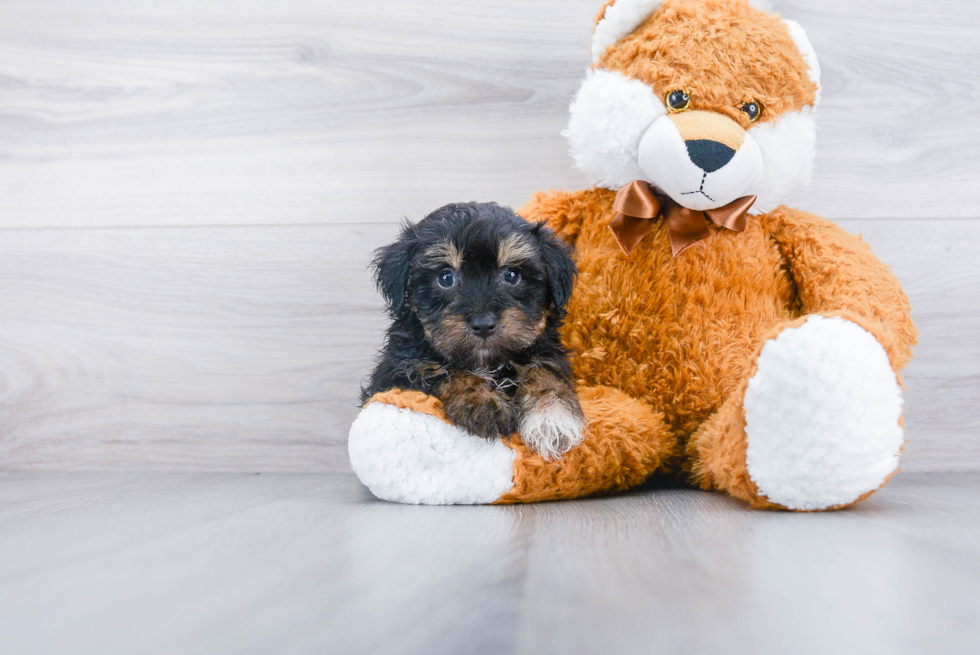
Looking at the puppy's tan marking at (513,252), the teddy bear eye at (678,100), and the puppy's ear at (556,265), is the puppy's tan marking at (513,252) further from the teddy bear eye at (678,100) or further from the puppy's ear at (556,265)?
the teddy bear eye at (678,100)

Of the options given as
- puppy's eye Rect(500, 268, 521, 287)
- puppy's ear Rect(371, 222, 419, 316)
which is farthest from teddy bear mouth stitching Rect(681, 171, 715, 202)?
puppy's ear Rect(371, 222, 419, 316)

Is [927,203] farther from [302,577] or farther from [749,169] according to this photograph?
[302,577]

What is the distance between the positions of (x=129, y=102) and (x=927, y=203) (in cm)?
181

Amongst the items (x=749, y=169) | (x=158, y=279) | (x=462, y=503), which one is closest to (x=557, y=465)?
(x=462, y=503)

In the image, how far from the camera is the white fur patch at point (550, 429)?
1008 millimetres

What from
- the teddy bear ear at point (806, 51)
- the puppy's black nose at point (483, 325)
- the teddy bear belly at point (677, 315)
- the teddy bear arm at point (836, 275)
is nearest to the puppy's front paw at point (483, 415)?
the puppy's black nose at point (483, 325)

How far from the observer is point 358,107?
62.0 inches

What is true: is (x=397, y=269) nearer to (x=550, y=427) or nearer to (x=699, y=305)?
(x=550, y=427)

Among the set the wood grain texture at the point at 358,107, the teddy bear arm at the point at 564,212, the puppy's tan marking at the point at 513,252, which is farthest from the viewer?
the wood grain texture at the point at 358,107

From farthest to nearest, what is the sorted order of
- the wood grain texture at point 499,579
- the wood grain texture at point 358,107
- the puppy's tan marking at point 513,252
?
1. the wood grain texture at point 358,107
2. the puppy's tan marking at point 513,252
3. the wood grain texture at point 499,579

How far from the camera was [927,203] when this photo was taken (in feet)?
4.98

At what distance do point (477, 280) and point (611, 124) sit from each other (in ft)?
1.28

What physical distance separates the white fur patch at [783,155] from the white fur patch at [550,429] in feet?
1.66

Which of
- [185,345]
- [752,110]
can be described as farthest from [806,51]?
[185,345]
